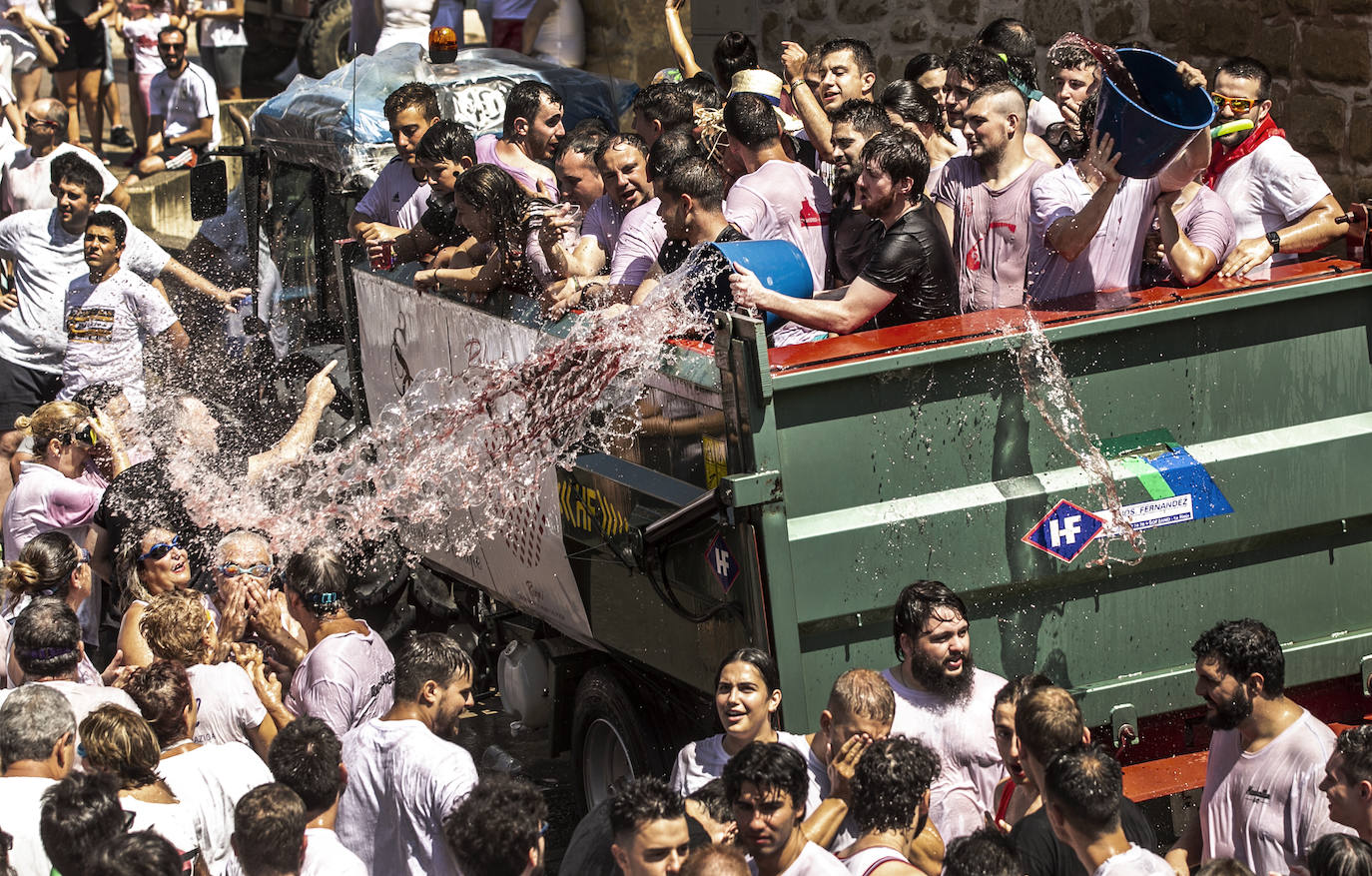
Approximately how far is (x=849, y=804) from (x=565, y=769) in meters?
2.97

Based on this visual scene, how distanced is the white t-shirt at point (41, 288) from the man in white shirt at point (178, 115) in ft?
19.9

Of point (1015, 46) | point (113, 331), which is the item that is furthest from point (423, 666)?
point (113, 331)

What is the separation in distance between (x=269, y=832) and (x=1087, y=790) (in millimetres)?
1989

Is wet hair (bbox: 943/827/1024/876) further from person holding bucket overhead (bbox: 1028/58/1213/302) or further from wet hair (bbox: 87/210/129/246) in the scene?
wet hair (bbox: 87/210/129/246)

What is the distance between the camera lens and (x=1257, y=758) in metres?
4.50

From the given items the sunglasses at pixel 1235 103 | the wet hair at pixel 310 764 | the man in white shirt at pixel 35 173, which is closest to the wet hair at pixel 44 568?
the wet hair at pixel 310 764

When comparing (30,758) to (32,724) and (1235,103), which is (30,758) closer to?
(32,724)

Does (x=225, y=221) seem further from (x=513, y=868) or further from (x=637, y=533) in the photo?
(x=513, y=868)

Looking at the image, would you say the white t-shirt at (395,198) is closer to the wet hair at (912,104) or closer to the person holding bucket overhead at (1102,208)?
the wet hair at (912,104)

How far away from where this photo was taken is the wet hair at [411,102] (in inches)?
326

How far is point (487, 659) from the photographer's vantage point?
733 cm

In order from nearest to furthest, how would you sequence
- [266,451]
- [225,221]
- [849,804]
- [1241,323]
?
[849,804] < [1241,323] < [266,451] < [225,221]

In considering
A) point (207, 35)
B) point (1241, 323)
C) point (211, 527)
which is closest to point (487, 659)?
point (211, 527)

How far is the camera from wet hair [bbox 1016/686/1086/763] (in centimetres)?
429
